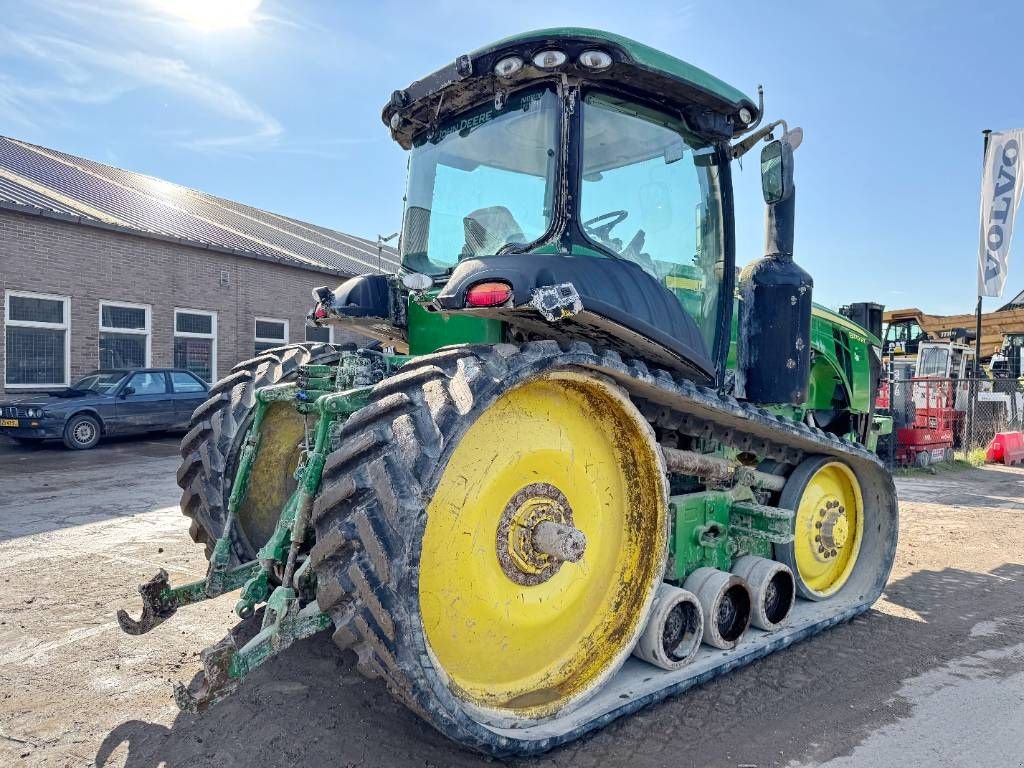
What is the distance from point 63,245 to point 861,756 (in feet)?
53.8

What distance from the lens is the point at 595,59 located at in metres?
3.14

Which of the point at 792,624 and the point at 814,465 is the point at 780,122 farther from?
the point at 792,624

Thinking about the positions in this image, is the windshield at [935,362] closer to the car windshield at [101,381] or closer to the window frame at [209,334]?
the window frame at [209,334]

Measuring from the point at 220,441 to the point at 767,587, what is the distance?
3077 mm

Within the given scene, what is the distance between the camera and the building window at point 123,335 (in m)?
16.0

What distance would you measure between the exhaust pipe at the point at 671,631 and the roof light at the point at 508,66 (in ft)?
8.00

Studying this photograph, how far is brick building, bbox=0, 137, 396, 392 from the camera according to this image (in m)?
14.6

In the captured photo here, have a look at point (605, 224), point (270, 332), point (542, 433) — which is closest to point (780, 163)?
point (605, 224)

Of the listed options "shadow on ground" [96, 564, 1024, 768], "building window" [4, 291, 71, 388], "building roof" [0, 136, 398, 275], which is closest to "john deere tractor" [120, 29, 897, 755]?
"shadow on ground" [96, 564, 1024, 768]

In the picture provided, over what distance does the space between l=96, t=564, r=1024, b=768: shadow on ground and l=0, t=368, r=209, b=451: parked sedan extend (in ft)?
33.0

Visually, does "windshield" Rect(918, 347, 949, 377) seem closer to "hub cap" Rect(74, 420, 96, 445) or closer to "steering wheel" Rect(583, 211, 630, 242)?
"steering wheel" Rect(583, 211, 630, 242)

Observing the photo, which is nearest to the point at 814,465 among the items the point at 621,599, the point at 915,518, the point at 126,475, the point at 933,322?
the point at 621,599

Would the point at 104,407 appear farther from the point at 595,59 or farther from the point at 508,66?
the point at 595,59

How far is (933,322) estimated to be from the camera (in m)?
23.4
